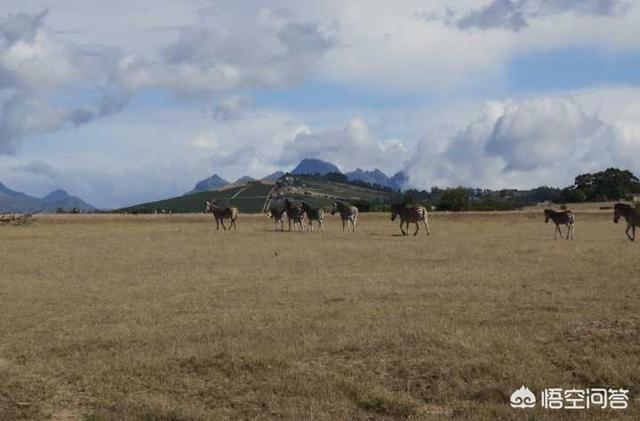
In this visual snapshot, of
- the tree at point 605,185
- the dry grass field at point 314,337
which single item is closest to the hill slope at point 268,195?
the tree at point 605,185

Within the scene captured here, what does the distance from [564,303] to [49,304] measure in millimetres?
10717

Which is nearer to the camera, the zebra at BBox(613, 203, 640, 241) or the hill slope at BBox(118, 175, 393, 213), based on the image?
the zebra at BBox(613, 203, 640, 241)

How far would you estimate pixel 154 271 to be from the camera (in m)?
22.9

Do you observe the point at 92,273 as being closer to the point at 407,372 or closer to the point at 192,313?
the point at 192,313

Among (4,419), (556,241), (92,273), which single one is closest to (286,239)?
(556,241)

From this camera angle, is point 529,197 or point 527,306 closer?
point 527,306

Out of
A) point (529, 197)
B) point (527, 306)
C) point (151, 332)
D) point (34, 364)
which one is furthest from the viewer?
point (529, 197)

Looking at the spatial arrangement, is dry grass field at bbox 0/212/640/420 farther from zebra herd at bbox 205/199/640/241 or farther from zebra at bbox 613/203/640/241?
zebra herd at bbox 205/199/640/241
